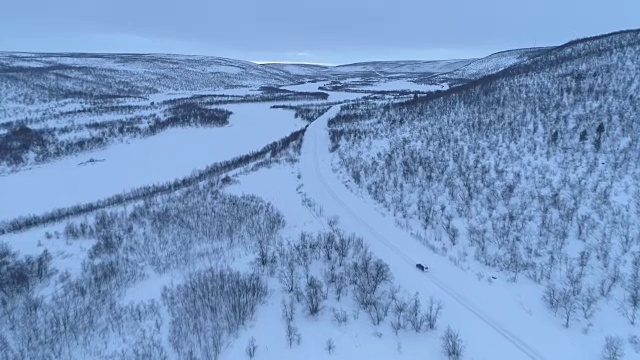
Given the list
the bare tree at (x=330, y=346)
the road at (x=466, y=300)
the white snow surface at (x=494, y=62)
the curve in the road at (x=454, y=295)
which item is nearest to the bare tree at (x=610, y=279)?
the road at (x=466, y=300)

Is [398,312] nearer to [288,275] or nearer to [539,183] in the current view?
[288,275]

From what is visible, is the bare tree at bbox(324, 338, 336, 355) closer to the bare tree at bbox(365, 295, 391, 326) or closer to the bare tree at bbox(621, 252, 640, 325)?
the bare tree at bbox(365, 295, 391, 326)

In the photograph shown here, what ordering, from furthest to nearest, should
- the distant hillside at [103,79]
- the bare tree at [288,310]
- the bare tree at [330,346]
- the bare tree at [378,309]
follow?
the distant hillside at [103,79]
the bare tree at [288,310]
the bare tree at [378,309]
the bare tree at [330,346]

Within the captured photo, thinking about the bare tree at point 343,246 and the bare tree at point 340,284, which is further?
the bare tree at point 343,246

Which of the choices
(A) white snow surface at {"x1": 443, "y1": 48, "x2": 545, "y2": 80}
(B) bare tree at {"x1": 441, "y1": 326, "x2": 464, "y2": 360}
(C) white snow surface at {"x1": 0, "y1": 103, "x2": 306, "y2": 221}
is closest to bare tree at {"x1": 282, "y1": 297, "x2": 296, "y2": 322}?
(B) bare tree at {"x1": 441, "y1": 326, "x2": 464, "y2": 360}

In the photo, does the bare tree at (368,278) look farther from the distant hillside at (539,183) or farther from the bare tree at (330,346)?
the distant hillside at (539,183)

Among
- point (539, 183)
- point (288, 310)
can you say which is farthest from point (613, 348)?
point (539, 183)
